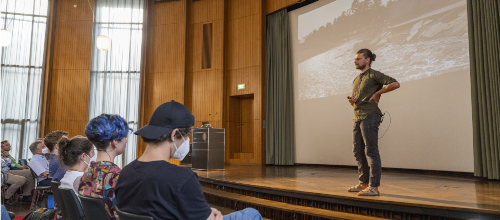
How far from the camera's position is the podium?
685cm

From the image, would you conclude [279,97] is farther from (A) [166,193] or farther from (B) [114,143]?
(A) [166,193]

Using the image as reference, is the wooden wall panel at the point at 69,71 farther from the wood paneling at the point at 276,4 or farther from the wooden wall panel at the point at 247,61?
the wood paneling at the point at 276,4

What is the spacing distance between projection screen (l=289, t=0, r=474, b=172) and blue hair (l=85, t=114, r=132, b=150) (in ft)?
16.5

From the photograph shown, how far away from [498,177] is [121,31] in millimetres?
9038

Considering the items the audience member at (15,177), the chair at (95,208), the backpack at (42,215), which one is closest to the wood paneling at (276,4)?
the audience member at (15,177)

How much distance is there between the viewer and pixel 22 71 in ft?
30.2

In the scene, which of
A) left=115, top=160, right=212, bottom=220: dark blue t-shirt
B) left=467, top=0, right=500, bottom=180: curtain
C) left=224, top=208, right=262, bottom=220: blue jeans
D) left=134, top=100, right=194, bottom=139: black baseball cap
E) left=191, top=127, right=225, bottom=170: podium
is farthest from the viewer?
left=191, top=127, right=225, bottom=170: podium

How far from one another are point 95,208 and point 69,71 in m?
8.97

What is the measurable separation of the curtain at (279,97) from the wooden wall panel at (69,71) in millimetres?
4749

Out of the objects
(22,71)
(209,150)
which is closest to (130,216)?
(209,150)

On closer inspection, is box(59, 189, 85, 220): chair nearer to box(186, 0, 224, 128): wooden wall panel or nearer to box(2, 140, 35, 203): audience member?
box(2, 140, 35, 203): audience member

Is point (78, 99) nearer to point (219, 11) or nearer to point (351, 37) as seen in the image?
point (219, 11)

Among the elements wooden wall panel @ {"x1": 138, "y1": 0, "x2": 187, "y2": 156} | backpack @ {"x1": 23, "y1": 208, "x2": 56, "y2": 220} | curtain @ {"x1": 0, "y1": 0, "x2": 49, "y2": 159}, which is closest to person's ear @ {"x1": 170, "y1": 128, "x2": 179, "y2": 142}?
backpack @ {"x1": 23, "y1": 208, "x2": 56, "y2": 220}

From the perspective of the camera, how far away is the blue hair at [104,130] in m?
2.01
